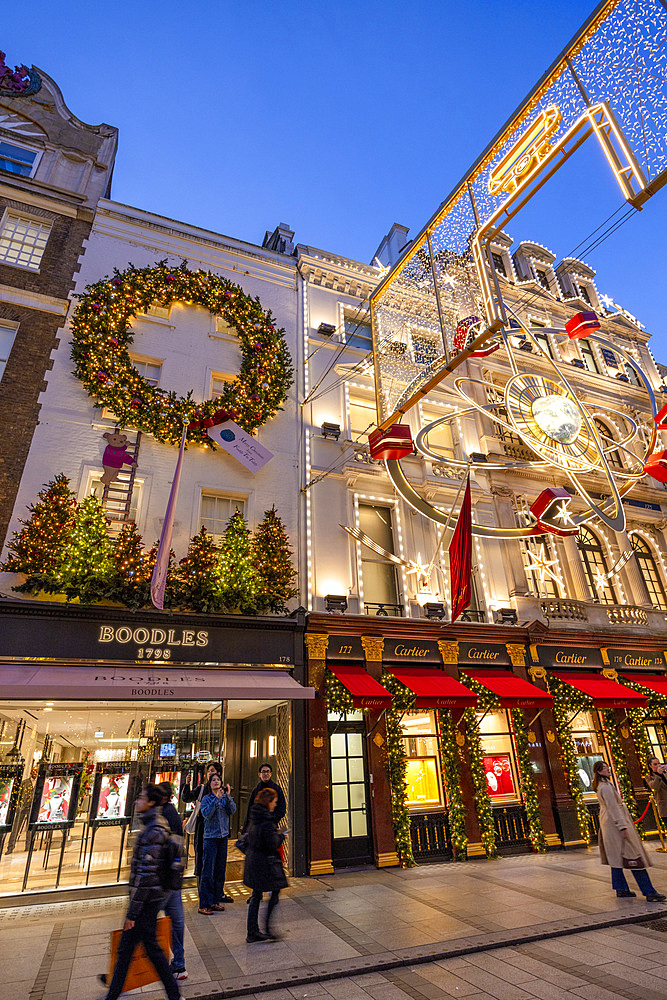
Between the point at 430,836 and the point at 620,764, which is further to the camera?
the point at 620,764

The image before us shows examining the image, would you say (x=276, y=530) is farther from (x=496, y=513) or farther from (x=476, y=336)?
(x=496, y=513)

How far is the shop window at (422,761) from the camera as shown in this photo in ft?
41.5

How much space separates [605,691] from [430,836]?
6193mm

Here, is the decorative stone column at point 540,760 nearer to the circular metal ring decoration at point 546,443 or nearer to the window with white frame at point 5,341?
the circular metal ring decoration at point 546,443

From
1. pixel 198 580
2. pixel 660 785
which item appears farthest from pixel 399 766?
pixel 198 580

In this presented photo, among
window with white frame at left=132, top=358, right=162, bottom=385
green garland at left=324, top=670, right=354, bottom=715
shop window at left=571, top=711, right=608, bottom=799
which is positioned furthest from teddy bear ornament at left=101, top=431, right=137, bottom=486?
shop window at left=571, top=711, right=608, bottom=799

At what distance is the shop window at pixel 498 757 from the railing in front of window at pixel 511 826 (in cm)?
31

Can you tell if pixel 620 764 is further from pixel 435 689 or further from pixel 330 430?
pixel 330 430

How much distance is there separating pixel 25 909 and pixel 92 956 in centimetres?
312

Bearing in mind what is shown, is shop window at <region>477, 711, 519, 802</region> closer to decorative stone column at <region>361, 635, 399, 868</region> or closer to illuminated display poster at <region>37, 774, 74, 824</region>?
decorative stone column at <region>361, 635, 399, 868</region>

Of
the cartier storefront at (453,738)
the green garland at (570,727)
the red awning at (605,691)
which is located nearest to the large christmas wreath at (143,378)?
the cartier storefront at (453,738)

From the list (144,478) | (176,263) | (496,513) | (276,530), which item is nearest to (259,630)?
(276,530)

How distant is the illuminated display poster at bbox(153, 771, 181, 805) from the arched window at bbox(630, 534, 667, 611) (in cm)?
1631

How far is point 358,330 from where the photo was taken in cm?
1761
